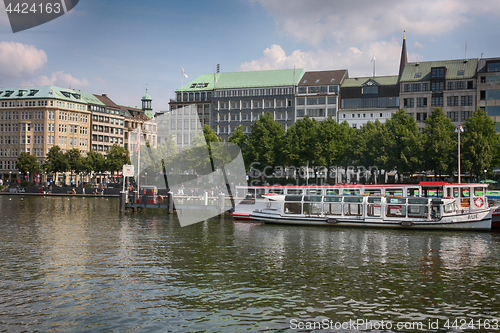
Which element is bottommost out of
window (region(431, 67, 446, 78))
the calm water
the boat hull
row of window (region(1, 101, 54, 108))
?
the calm water

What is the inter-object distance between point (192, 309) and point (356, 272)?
11757mm

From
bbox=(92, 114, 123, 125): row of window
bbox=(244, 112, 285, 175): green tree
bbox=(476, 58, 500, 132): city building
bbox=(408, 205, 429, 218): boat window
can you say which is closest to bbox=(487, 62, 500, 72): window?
bbox=(476, 58, 500, 132): city building

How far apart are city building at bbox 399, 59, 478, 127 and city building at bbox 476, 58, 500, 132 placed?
2.43 m

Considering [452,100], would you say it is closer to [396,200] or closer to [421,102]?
[421,102]

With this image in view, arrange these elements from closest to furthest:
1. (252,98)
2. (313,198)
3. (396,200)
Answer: (396,200) → (313,198) → (252,98)

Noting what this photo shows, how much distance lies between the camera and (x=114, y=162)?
150 meters

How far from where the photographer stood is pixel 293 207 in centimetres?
5753

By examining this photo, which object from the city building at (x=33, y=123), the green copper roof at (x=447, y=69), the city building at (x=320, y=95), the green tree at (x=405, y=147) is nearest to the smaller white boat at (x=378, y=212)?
the green tree at (x=405, y=147)

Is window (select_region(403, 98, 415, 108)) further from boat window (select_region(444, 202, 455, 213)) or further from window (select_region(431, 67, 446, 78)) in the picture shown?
boat window (select_region(444, 202, 455, 213))

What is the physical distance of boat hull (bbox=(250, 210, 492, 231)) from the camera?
49.7m

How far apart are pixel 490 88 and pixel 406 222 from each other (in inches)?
3452

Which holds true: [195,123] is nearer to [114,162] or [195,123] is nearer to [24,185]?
[114,162]

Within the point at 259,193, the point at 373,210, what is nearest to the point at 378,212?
the point at 373,210

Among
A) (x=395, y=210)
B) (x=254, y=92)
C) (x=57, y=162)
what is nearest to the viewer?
(x=395, y=210)
